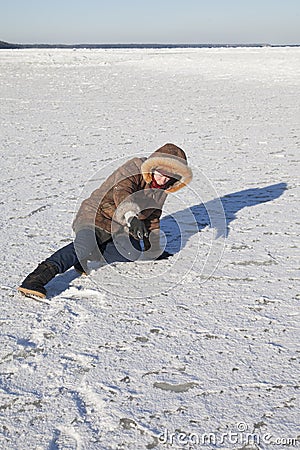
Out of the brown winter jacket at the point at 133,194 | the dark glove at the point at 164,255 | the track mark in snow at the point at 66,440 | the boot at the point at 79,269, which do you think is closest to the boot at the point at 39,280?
the boot at the point at 79,269

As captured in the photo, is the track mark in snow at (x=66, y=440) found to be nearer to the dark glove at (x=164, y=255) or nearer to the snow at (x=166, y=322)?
the snow at (x=166, y=322)

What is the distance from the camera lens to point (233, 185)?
508cm

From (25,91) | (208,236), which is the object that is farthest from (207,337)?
(25,91)

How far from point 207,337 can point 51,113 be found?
8591 mm

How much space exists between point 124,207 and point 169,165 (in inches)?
13.9

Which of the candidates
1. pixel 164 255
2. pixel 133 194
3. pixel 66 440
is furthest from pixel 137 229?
pixel 66 440

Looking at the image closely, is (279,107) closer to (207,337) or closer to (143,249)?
(143,249)

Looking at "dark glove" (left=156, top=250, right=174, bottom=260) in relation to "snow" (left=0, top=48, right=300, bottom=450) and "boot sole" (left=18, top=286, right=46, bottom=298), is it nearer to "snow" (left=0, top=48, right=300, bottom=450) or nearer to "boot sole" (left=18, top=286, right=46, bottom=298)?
"snow" (left=0, top=48, right=300, bottom=450)

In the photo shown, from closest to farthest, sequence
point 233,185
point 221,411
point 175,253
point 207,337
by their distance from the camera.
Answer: point 221,411 < point 207,337 < point 175,253 < point 233,185

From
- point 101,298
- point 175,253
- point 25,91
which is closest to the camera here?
point 101,298

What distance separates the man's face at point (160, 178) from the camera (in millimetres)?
3046

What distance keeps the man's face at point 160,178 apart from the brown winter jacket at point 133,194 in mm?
34

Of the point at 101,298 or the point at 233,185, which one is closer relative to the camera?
the point at 101,298

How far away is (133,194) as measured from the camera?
3.06 metres
